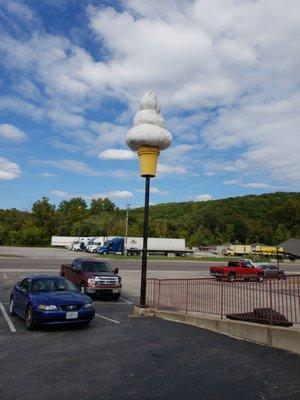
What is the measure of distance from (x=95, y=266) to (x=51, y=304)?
8.92 m

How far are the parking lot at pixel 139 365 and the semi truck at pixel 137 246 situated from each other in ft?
187

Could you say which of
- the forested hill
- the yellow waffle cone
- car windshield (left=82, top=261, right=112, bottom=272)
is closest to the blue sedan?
the yellow waffle cone

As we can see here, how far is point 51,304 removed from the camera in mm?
10969

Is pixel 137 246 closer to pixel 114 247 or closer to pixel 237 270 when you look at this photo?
pixel 114 247

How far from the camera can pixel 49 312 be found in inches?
426

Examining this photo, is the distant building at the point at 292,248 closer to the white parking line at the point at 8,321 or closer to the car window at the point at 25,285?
the white parking line at the point at 8,321

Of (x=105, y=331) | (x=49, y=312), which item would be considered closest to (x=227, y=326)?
(x=105, y=331)

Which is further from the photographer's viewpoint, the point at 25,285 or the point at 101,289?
the point at 101,289

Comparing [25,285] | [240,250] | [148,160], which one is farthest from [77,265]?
[240,250]

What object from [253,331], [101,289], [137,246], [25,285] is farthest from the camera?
[137,246]

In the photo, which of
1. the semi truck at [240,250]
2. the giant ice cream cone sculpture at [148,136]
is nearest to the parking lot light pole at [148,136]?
the giant ice cream cone sculpture at [148,136]

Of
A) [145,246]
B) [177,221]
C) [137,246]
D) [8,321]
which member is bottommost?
[8,321]

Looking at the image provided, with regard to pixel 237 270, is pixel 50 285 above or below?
below

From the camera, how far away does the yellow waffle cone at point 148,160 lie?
14.3 meters
